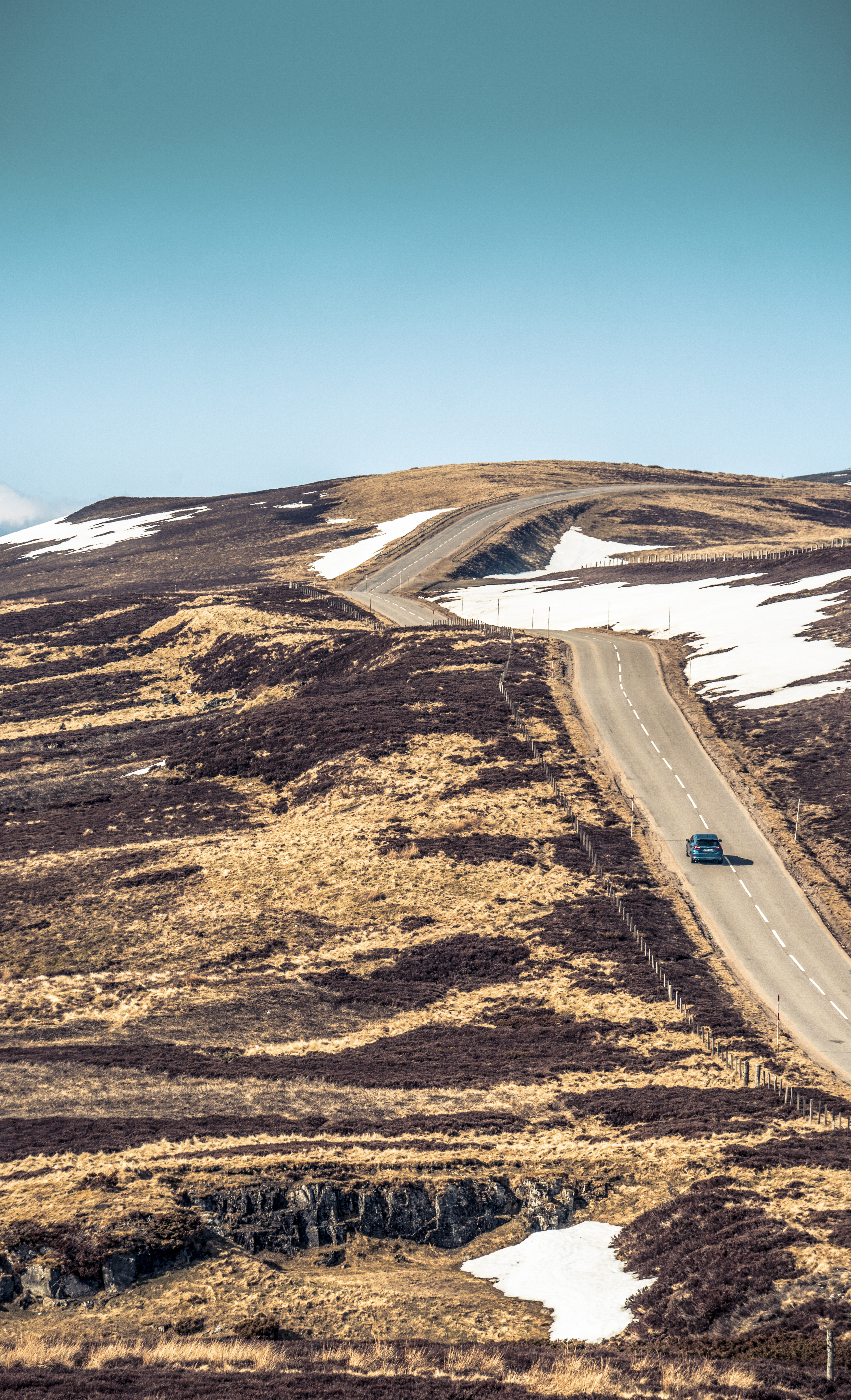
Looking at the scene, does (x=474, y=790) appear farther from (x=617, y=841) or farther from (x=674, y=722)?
(x=674, y=722)

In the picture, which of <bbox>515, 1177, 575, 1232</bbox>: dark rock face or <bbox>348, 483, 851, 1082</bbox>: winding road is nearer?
<bbox>515, 1177, 575, 1232</bbox>: dark rock face

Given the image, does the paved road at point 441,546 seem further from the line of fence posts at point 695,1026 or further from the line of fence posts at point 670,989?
the line of fence posts at point 695,1026

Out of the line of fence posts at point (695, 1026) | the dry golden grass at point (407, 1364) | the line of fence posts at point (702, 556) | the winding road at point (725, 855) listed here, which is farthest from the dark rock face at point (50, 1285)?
the line of fence posts at point (702, 556)

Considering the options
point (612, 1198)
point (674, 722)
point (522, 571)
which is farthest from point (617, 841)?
point (522, 571)

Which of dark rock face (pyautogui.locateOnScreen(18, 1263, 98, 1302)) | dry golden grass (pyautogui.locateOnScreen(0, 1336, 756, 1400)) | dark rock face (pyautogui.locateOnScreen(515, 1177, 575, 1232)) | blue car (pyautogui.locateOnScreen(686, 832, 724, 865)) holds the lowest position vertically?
dark rock face (pyautogui.locateOnScreen(515, 1177, 575, 1232))

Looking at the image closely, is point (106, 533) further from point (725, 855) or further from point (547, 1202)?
point (547, 1202)

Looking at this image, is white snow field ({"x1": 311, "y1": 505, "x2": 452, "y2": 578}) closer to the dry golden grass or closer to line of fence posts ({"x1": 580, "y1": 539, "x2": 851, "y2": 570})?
line of fence posts ({"x1": 580, "y1": 539, "x2": 851, "y2": 570})

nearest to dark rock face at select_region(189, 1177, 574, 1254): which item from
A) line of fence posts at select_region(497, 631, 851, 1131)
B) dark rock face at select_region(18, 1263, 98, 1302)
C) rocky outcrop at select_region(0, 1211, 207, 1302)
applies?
rocky outcrop at select_region(0, 1211, 207, 1302)

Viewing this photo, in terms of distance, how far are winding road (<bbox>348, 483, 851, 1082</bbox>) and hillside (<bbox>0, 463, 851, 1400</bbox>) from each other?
1297 mm

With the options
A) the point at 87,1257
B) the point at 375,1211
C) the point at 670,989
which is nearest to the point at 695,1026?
the point at 670,989

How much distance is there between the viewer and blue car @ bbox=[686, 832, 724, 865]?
42.9 meters

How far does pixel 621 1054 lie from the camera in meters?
31.1

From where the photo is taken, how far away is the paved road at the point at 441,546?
9462cm

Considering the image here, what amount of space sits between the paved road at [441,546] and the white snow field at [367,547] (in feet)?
17.3
